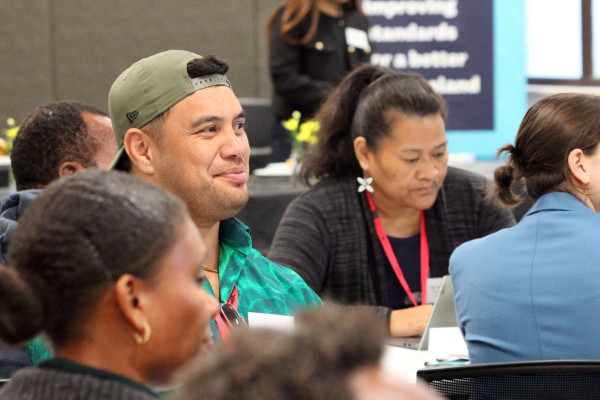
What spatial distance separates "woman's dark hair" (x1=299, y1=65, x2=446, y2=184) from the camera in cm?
285

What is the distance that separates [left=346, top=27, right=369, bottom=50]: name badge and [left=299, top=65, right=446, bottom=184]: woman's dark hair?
2.07 m

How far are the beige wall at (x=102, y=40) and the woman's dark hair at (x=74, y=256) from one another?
6164mm

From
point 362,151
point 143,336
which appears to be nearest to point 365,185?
point 362,151

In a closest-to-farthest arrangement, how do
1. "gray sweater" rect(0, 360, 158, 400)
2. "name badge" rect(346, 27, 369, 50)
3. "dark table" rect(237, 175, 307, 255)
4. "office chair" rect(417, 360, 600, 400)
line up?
"gray sweater" rect(0, 360, 158, 400) < "office chair" rect(417, 360, 600, 400) < "dark table" rect(237, 175, 307, 255) < "name badge" rect(346, 27, 369, 50)

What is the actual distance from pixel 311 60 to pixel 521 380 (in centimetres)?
379

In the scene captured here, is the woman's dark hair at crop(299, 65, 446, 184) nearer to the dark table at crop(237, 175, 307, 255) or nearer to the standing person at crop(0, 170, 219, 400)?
the dark table at crop(237, 175, 307, 255)

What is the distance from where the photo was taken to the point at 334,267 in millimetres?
2857

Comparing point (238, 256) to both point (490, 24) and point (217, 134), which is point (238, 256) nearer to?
point (217, 134)

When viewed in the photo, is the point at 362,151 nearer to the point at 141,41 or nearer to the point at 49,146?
the point at 49,146

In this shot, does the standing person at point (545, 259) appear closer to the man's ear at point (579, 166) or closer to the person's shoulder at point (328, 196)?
the man's ear at point (579, 166)

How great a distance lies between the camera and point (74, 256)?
3.26 ft

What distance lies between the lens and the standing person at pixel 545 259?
182cm

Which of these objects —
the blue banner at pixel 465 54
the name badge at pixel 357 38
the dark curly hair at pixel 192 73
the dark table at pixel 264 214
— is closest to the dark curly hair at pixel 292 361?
the dark curly hair at pixel 192 73

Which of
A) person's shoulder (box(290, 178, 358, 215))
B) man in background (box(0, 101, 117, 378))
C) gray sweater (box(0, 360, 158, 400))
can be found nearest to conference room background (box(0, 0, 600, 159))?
person's shoulder (box(290, 178, 358, 215))
